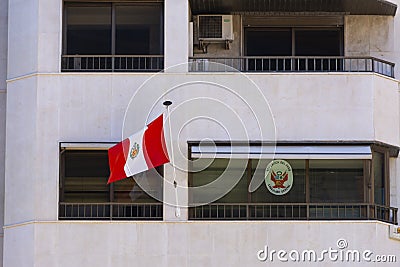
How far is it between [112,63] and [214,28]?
2.58 metres

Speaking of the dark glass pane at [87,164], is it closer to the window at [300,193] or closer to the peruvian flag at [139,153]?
the peruvian flag at [139,153]

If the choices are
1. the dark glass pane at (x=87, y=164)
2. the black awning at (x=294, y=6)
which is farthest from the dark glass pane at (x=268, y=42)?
the dark glass pane at (x=87, y=164)

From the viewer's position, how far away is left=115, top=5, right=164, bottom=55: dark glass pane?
92.5ft

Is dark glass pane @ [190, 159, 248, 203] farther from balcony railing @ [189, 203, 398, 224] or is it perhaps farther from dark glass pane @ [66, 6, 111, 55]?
dark glass pane @ [66, 6, 111, 55]

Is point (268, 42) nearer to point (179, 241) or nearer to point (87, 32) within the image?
point (87, 32)

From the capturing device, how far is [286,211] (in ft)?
89.8

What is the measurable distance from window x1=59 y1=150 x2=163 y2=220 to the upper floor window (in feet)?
7.11

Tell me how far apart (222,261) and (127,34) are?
18.4 feet

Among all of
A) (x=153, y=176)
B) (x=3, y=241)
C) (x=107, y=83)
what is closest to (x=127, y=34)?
(x=107, y=83)

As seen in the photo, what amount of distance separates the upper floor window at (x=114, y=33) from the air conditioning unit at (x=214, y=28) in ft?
3.95

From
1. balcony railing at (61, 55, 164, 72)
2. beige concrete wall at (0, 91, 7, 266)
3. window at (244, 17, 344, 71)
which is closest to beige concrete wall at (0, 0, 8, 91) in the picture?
beige concrete wall at (0, 91, 7, 266)

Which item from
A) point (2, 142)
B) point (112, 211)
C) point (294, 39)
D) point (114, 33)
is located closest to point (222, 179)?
point (112, 211)

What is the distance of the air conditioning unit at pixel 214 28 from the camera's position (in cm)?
2880

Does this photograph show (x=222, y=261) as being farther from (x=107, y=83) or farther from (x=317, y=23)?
(x=317, y=23)
